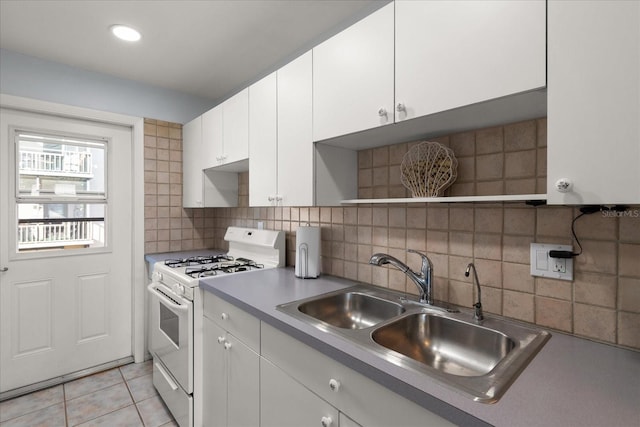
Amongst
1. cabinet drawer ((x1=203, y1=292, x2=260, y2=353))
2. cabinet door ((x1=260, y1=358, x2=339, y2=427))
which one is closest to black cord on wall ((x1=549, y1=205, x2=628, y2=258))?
cabinet door ((x1=260, y1=358, x2=339, y2=427))

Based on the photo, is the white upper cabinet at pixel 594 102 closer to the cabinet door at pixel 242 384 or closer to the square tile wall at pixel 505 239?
the square tile wall at pixel 505 239

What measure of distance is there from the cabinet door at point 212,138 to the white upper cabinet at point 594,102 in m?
1.91

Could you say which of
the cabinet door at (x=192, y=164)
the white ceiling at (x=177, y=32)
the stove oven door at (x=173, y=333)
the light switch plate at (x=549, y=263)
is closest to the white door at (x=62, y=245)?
the cabinet door at (x=192, y=164)

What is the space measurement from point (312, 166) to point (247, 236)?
110 cm

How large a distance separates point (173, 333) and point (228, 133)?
133 centimetres

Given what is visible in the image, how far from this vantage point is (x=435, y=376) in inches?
30.3

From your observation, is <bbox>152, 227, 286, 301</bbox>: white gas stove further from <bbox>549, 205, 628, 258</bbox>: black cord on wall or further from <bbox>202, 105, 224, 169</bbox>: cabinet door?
<bbox>549, 205, 628, 258</bbox>: black cord on wall

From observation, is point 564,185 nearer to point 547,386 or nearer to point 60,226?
point 547,386

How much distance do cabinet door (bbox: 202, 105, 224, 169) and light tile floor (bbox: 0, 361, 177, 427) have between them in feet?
5.61

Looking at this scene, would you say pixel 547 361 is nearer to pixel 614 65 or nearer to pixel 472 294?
pixel 472 294

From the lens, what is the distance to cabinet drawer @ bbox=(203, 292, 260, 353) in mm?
1334

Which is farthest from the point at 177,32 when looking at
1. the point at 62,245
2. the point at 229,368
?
the point at 229,368

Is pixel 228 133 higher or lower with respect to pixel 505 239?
higher

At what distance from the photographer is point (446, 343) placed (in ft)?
3.85
